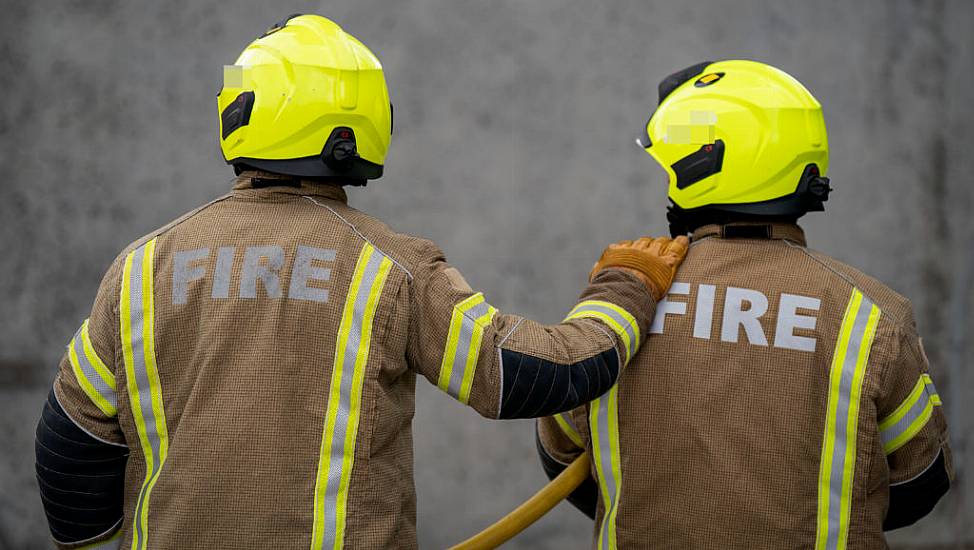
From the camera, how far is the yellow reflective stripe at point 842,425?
216cm

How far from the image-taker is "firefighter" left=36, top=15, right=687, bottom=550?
1.93 m

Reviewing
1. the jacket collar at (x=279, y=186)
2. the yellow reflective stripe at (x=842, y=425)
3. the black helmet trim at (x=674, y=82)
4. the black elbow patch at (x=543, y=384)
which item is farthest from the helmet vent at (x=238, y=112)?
the yellow reflective stripe at (x=842, y=425)

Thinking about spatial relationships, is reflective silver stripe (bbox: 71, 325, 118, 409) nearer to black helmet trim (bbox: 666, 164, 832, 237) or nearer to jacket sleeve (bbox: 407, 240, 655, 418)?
jacket sleeve (bbox: 407, 240, 655, 418)

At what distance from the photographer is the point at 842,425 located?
7.13 ft

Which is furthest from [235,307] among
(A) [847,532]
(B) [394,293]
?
(A) [847,532]

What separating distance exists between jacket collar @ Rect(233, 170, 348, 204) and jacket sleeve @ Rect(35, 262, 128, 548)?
0.32 m

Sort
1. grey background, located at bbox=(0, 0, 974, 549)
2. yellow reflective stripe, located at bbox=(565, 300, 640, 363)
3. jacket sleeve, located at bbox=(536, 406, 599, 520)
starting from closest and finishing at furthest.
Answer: yellow reflective stripe, located at bbox=(565, 300, 640, 363), jacket sleeve, located at bbox=(536, 406, 599, 520), grey background, located at bbox=(0, 0, 974, 549)

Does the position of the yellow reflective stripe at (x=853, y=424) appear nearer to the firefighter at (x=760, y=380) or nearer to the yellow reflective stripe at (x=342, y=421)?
the firefighter at (x=760, y=380)

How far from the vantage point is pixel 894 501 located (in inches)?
94.3

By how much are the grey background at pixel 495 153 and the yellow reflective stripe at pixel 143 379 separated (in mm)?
2314

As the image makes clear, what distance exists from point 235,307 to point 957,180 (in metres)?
3.97

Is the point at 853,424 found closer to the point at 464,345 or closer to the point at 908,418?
the point at 908,418

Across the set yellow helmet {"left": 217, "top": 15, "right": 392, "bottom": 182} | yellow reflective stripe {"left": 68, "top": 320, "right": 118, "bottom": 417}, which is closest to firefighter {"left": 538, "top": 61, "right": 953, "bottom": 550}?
yellow helmet {"left": 217, "top": 15, "right": 392, "bottom": 182}

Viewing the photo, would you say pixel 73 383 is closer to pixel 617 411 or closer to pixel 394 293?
pixel 394 293
